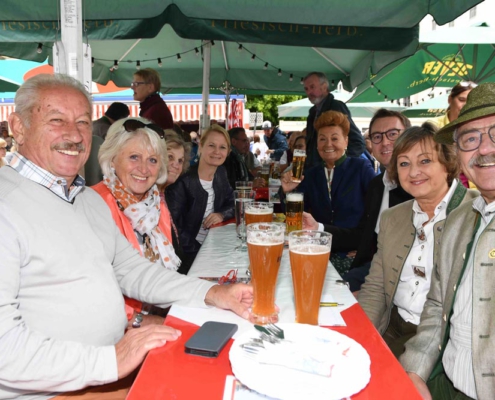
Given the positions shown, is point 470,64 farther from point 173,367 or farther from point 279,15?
point 173,367

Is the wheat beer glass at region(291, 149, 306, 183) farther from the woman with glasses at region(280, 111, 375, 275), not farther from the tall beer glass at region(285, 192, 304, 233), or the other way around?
the tall beer glass at region(285, 192, 304, 233)

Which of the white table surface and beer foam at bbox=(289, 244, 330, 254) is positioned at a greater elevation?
beer foam at bbox=(289, 244, 330, 254)

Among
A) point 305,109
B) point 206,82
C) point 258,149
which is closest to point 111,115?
point 206,82

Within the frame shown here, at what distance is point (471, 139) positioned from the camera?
1552 mm

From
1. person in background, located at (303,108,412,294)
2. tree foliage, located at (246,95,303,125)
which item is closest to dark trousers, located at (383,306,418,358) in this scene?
person in background, located at (303,108,412,294)

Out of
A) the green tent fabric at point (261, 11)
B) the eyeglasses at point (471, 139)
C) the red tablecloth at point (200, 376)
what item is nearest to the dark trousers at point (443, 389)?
the red tablecloth at point (200, 376)

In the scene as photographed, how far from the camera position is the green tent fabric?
318cm

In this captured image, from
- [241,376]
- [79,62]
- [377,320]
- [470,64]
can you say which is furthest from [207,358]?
[470,64]

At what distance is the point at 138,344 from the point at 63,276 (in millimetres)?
389

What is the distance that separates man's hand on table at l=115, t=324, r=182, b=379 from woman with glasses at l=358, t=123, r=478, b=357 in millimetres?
1222

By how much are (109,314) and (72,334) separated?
140mm

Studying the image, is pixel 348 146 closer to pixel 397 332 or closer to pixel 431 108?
pixel 397 332

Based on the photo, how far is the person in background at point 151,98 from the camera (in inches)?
186

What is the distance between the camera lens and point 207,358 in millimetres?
1093
